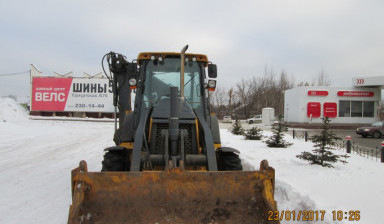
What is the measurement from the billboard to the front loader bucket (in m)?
31.6

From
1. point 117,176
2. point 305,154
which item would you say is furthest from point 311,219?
point 305,154

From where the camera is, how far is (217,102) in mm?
59719

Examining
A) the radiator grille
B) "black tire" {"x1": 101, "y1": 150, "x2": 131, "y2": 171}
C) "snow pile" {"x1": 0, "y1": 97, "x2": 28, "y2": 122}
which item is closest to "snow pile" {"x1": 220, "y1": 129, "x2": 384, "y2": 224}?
the radiator grille

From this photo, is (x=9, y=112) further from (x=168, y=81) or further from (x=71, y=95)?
(x=168, y=81)

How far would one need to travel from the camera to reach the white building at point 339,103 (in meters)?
28.8

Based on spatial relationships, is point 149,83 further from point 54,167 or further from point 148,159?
point 54,167

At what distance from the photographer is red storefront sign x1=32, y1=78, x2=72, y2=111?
33062 millimetres

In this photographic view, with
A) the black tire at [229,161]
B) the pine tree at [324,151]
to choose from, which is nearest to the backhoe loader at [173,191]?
the black tire at [229,161]

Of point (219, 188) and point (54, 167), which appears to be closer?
point (219, 188)

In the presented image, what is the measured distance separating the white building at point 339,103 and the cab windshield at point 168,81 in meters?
26.3

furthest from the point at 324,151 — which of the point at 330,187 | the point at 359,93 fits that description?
the point at 359,93

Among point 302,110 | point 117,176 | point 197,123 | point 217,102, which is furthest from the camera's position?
point 217,102

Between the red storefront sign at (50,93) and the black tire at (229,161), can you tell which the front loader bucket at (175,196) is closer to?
the black tire at (229,161)

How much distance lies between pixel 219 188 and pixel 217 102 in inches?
2238
